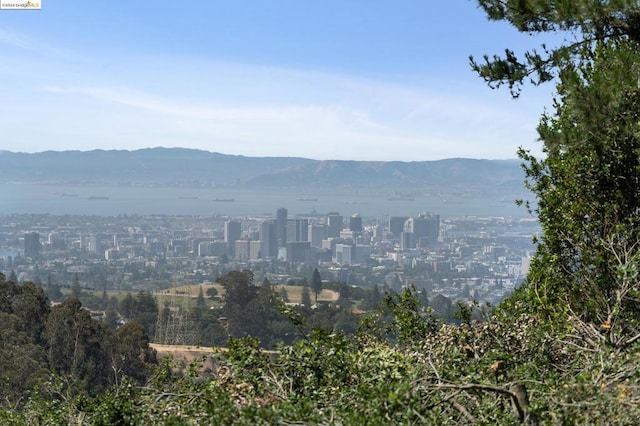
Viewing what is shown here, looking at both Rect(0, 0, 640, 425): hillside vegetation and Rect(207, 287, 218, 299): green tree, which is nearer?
Rect(0, 0, 640, 425): hillside vegetation

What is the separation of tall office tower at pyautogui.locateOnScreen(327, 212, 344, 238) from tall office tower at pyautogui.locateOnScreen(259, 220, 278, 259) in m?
11.0

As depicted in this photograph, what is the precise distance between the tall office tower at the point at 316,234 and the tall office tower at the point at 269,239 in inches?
279

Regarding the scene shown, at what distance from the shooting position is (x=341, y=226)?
134 meters

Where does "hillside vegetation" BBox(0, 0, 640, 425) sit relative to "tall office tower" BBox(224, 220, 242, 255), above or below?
above

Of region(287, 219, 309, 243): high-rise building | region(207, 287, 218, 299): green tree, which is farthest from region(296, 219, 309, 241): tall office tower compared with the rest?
region(207, 287, 218, 299): green tree

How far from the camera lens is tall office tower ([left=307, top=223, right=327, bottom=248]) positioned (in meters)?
125

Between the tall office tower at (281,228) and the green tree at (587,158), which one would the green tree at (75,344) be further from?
the tall office tower at (281,228)

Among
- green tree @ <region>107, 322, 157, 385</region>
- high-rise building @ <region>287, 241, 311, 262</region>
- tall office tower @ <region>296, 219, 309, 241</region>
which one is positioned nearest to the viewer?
green tree @ <region>107, 322, 157, 385</region>

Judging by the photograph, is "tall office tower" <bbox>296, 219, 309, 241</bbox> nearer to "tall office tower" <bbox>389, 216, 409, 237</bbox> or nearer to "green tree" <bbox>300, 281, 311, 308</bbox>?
"tall office tower" <bbox>389, 216, 409, 237</bbox>

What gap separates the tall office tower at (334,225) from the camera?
129000mm

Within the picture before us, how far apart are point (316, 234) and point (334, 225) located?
5616 mm

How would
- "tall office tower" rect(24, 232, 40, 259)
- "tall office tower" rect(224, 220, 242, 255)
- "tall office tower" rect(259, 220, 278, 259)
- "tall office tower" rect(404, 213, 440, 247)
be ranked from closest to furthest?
"tall office tower" rect(24, 232, 40, 259)
"tall office tower" rect(259, 220, 278, 259)
"tall office tower" rect(224, 220, 242, 255)
"tall office tower" rect(404, 213, 440, 247)

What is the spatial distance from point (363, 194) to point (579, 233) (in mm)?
193219

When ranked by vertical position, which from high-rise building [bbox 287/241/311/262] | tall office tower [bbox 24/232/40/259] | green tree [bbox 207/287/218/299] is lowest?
high-rise building [bbox 287/241/311/262]
